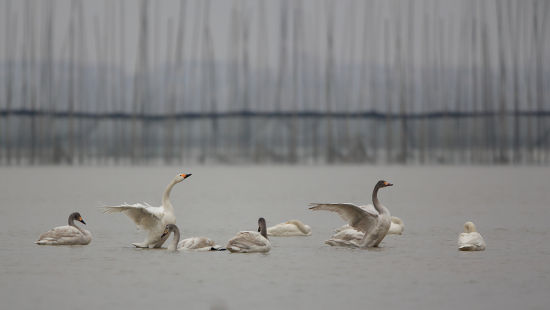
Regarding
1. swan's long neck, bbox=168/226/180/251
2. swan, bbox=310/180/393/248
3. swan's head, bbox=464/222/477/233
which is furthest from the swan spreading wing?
swan's head, bbox=464/222/477/233

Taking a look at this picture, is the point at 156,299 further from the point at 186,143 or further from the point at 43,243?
the point at 186,143

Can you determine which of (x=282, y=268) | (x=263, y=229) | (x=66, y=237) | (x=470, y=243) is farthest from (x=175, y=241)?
(x=470, y=243)

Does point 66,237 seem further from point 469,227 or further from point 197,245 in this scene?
point 469,227

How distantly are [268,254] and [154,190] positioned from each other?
20.4 metres

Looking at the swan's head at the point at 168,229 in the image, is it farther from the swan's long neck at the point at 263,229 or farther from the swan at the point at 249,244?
the swan's long neck at the point at 263,229

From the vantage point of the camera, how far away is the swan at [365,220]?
50.0ft

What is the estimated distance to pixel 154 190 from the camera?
34406 millimetres

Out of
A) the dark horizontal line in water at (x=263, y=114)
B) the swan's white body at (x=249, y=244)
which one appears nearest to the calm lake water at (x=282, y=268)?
the swan's white body at (x=249, y=244)

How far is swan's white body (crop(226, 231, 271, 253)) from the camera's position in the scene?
14.4 m

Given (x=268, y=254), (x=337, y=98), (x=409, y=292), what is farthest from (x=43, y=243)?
(x=337, y=98)

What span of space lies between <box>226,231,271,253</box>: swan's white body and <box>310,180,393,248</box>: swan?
131 centimetres

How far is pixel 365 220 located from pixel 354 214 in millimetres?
232

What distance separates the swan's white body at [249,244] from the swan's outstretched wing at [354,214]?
131cm

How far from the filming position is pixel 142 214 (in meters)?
15.0
